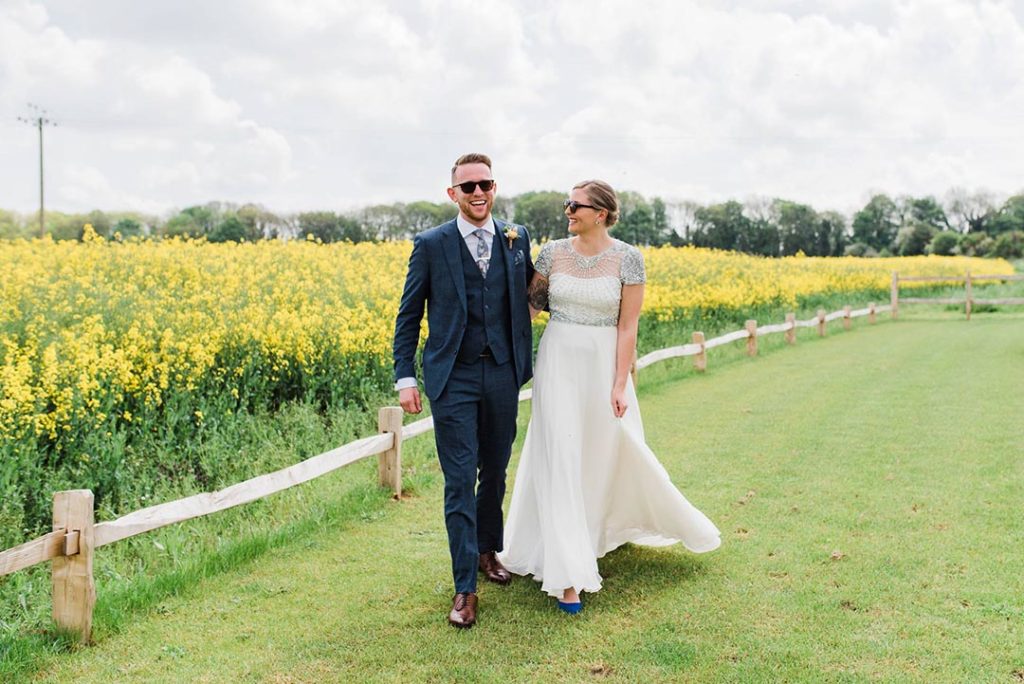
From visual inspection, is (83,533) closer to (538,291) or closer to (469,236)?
(469,236)

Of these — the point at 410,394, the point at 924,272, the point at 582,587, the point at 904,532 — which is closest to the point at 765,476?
the point at 904,532

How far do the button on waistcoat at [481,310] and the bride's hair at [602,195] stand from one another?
59 centimetres

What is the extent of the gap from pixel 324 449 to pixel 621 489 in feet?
14.4

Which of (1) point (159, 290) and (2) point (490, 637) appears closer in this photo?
(2) point (490, 637)

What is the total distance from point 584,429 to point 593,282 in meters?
0.81

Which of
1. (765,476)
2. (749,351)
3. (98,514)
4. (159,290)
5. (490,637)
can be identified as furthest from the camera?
(749,351)

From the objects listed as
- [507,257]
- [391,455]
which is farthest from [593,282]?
[391,455]

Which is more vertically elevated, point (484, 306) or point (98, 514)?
point (484, 306)

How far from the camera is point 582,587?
476 cm

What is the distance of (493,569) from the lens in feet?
17.5

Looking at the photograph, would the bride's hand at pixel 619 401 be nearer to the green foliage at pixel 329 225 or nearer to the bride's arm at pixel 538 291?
the bride's arm at pixel 538 291

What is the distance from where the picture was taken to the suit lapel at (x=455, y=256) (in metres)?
4.71

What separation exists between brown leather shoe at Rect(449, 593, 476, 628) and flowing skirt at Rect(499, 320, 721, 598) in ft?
1.28

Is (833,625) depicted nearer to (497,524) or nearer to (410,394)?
(497,524)
